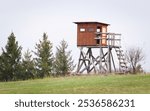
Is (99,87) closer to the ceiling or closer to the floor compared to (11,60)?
closer to the floor

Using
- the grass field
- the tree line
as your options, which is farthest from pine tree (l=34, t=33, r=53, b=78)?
the grass field

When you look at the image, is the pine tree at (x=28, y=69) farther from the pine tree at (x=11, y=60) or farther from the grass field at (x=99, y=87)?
the grass field at (x=99, y=87)

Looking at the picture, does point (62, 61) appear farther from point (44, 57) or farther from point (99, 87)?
point (99, 87)

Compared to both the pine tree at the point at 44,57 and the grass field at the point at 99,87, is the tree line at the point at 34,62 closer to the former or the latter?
the pine tree at the point at 44,57

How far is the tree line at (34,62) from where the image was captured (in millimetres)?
53500

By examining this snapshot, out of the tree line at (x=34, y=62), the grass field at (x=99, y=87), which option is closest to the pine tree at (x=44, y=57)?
the tree line at (x=34, y=62)

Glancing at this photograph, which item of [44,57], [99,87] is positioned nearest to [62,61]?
[44,57]

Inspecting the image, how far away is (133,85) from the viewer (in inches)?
890

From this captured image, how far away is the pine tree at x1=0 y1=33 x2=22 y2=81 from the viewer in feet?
175

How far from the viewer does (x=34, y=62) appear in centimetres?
5806

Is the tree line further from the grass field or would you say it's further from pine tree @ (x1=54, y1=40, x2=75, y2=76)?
the grass field

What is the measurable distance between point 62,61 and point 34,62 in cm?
373

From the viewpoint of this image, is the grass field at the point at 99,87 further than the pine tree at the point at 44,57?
No

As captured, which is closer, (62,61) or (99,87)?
(99,87)
